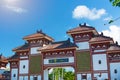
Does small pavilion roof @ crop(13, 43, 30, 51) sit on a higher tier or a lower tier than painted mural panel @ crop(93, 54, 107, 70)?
higher

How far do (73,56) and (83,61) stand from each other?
149 centimetres

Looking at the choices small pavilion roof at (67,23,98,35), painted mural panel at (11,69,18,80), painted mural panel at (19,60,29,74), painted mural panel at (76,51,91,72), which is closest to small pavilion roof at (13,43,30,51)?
painted mural panel at (19,60,29,74)

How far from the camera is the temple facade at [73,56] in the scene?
79.0 ft

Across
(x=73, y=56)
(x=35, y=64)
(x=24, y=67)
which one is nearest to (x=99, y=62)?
(x=73, y=56)

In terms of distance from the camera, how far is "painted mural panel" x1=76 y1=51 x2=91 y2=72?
2502 cm

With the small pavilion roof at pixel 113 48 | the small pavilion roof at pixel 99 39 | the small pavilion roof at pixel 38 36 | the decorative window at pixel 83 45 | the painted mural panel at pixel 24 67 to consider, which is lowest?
the painted mural panel at pixel 24 67

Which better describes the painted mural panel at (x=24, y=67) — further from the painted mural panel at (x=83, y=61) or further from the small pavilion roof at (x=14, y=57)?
the painted mural panel at (x=83, y=61)

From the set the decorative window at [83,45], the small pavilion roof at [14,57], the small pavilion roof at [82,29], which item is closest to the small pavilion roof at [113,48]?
the decorative window at [83,45]

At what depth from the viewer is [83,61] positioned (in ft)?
83.1

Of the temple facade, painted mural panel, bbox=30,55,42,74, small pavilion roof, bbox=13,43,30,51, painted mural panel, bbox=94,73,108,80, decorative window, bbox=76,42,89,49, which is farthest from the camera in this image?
small pavilion roof, bbox=13,43,30,51

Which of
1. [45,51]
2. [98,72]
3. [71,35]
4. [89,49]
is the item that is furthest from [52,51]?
[98,72]

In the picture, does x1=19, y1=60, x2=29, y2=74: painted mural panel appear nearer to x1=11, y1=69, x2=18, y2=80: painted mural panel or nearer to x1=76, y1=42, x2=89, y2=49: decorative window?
x1=11, y1=69, x2=18, y2=80: painted mural panel

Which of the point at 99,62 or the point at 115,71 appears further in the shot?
the point at 99,62

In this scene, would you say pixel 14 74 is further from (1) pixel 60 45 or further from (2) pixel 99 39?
(2) pixel 99 39
